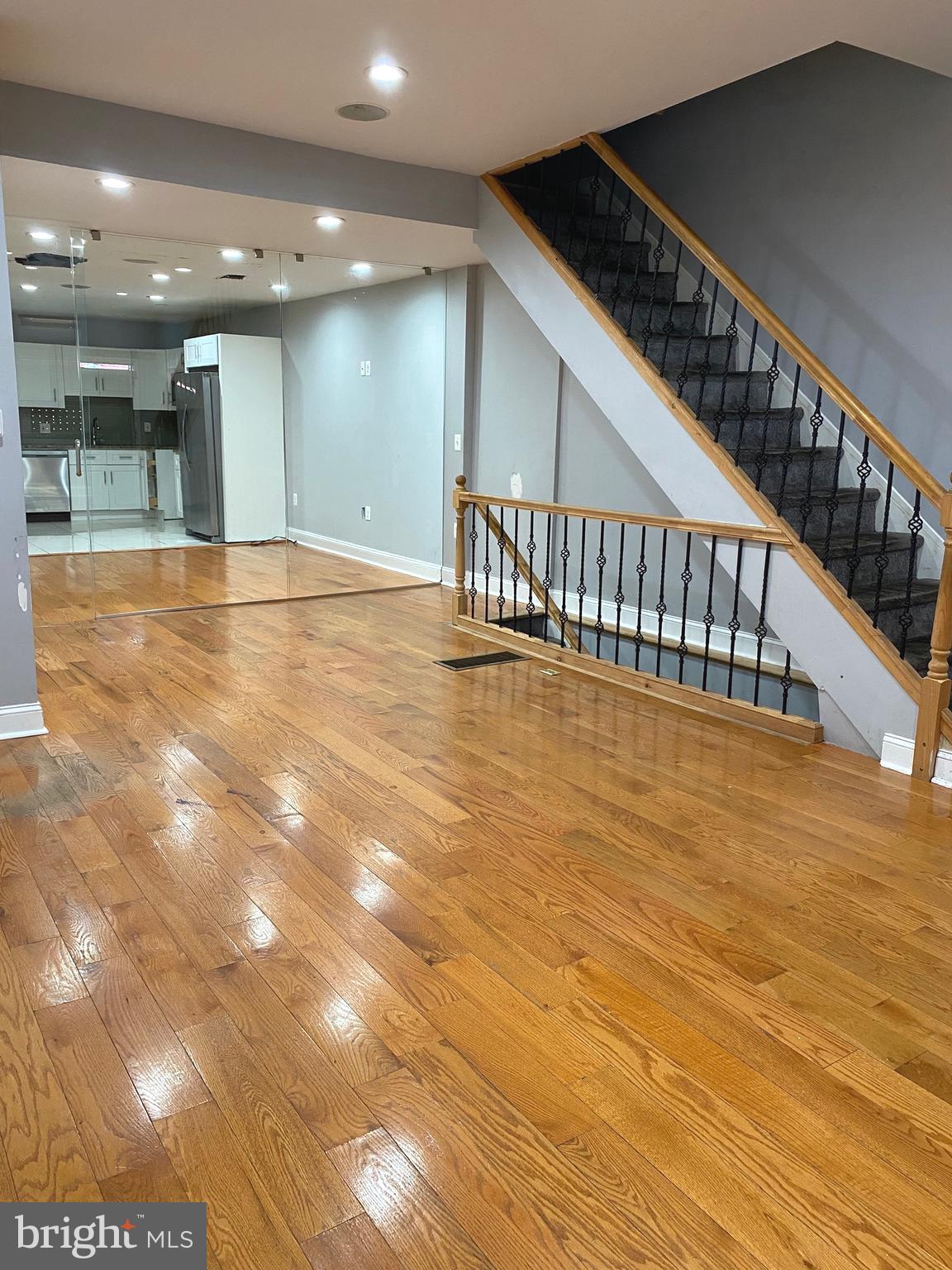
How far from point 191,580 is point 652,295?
3570 millimetres

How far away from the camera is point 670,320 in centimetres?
504

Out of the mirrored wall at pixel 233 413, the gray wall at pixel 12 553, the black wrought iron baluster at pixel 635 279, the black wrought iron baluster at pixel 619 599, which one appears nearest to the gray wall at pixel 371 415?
the mirrored wall at pixel 233 413

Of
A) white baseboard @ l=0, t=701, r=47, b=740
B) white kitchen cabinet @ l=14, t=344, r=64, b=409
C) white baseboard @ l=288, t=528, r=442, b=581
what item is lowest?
white baseboard @ l=0, t=701, r=47, b=740

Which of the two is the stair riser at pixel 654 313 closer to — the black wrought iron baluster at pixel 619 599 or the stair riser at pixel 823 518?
the black wrought iron baluster at pixel 619 599

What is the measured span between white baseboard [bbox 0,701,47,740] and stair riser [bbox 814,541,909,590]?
334 cm

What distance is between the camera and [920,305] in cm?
446

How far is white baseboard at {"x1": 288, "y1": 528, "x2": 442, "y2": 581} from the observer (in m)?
7.29

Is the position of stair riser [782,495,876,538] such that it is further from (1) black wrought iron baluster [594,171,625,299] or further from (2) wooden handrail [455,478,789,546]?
(1) black wrought iron baluster [594,171,625,299]

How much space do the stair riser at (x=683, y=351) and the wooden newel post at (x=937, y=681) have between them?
2.02 metres

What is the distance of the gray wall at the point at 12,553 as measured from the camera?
3516mm

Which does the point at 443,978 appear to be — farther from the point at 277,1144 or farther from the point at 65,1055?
the point at 65,1055

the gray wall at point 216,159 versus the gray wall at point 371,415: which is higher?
the gray wall at point 216,159

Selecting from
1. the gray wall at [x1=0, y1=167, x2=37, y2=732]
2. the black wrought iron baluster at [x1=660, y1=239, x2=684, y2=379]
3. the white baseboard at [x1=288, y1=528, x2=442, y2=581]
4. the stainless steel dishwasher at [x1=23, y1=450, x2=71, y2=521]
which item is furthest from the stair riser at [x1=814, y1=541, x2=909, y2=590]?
the stainless steel dishwasher at [x1=23, y1=450, x2=71, y2=521]

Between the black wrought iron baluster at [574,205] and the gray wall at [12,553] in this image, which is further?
the black wrought iron baluster at [574,205]
